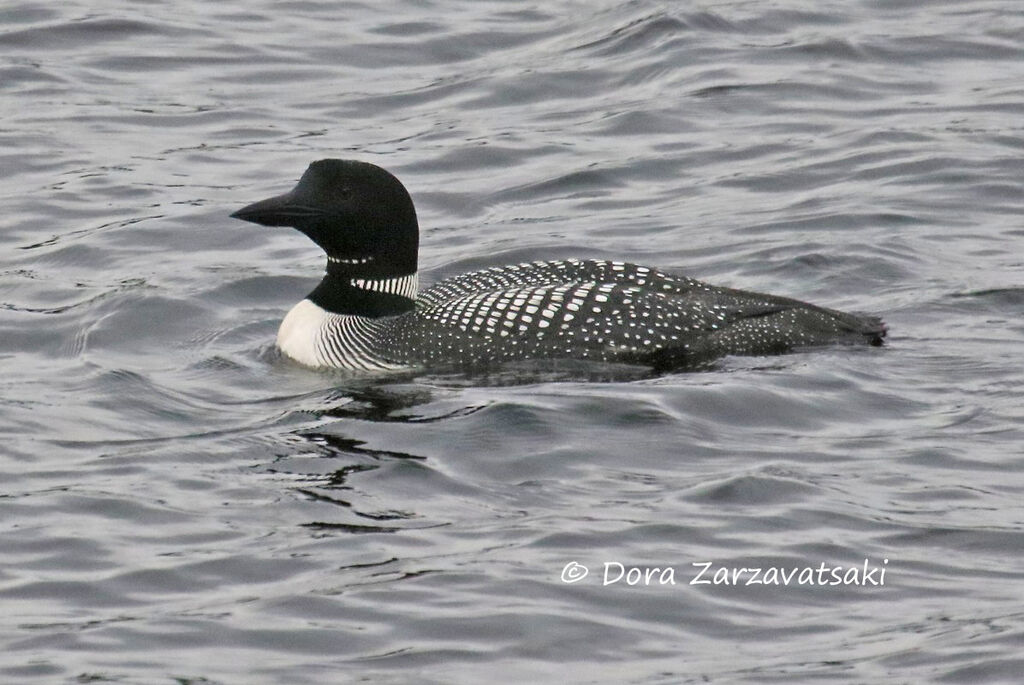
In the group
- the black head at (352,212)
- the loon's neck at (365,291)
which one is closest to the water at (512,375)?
the loon's neck at (365,291)

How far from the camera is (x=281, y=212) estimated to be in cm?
815

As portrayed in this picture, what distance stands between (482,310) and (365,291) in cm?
57

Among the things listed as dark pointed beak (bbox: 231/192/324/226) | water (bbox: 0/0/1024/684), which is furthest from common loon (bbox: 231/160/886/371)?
water (bbox: 0/0/1024/684)

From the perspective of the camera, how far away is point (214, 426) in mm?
7312

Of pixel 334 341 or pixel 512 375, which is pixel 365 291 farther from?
pixel 512 375

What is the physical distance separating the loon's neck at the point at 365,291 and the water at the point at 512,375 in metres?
0.37

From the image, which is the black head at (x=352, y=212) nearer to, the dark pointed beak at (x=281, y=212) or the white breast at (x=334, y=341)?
the dark pointed beak at (x=281, y=212)

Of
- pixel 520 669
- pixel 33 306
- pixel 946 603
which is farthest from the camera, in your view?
pixel 33 306

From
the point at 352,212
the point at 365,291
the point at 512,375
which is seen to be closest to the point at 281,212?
the point at 352,212

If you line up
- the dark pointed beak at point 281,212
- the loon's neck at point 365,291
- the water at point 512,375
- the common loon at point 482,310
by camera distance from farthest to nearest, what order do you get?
the loon's neck at point 365,291 < the dark pointed beak at point 281,212 < the common loon at point 482,310 < the water at point 512,375

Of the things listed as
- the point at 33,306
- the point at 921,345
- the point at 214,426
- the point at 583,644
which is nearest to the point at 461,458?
the point at 214,426

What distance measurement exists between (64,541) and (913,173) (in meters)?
5.93

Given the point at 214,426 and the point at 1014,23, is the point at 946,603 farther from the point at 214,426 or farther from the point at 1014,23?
the point at 1014,23

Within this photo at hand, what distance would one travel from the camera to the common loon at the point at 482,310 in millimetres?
7977
